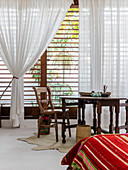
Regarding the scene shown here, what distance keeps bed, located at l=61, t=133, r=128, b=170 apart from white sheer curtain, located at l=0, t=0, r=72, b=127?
296 cm

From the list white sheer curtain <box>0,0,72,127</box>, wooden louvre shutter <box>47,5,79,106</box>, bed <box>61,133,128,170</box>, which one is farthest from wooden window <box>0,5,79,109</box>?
bed <box>61,133,128,170</box>

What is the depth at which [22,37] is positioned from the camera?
15.4ft

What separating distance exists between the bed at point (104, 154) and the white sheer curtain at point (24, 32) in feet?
9.70

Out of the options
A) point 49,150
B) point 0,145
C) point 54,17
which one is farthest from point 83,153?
point 54,17

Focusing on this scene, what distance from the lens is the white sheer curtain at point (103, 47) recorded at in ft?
15.5

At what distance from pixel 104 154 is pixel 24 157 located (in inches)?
68.5

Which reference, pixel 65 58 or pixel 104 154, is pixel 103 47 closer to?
pixel 65 58

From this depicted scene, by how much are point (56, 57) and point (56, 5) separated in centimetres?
98

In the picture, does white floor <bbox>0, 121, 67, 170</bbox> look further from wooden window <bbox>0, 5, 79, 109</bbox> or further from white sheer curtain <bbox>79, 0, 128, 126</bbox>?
white sheer curtain <bbox>79, 0, 128, 126</bbox>

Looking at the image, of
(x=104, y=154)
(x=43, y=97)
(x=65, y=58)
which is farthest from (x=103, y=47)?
(x=104, y=154)

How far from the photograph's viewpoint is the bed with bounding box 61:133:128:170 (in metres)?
1.42

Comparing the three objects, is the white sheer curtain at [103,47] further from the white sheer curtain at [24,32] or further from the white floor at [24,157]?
the white floor at [24,157]

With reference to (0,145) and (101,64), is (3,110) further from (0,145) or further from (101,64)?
(101,64)

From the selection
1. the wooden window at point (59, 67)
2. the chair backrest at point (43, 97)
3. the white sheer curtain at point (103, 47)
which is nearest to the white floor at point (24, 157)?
the chair backrest at point (43, 97)
